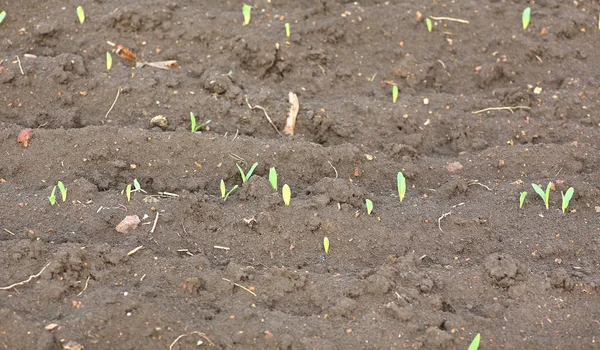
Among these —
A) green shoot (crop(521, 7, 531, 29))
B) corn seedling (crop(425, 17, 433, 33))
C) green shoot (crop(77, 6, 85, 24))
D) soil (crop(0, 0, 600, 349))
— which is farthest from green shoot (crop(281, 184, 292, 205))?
green shoot (crop(521, 7, 531, 29))

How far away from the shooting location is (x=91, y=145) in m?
3.50

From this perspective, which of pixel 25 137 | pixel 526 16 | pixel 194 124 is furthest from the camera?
pixel 526 16

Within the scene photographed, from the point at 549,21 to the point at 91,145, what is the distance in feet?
8.81

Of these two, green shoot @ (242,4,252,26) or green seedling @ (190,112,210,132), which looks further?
green shoot @ (242,4,252,26)

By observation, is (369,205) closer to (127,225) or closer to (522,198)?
(522,198)

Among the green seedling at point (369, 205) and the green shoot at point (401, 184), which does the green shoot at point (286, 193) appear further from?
the green shoot at point (401, 184)

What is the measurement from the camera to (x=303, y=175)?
3.50 metres

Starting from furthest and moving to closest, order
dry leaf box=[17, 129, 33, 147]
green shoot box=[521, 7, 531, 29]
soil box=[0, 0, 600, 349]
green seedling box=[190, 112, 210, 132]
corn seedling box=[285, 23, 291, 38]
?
green shoot box=[521, 7, 531, 29] < corn seedling box=[285, 23, 291, 38] < green seedling box=[190, 112, 210, 132] < dry leaf box=[17, 129, 33, 147] < soil box=[0, 0, 600, 349]

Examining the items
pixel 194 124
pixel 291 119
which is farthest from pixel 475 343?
pixel 194 124

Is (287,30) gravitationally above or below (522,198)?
above

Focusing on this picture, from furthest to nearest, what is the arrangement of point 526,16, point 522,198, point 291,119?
point 526,16 < point 291,119 < point 522,198

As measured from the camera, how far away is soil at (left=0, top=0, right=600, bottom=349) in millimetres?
2762

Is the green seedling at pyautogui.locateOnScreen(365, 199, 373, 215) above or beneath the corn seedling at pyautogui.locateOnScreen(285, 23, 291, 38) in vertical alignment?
beneath

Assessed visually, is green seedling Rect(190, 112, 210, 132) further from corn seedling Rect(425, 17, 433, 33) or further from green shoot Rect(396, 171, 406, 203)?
corn seedling Rect(425, 17, 433, 33)
